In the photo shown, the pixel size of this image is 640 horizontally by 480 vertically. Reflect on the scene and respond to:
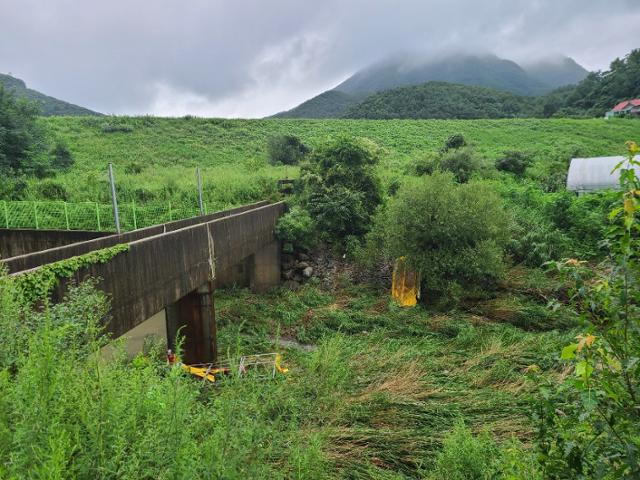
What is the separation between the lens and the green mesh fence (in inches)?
591

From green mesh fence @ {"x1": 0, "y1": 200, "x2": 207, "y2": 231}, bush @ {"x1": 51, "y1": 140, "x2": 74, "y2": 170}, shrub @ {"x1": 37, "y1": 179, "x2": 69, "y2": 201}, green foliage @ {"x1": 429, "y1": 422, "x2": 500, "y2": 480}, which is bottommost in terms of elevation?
green foliage @ {"x1": 429, "y1": 422, "x2": 500, "y2": 480}

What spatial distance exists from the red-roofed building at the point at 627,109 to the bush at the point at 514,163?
37.4m

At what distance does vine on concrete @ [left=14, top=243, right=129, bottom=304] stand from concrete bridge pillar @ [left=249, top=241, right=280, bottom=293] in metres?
9.60

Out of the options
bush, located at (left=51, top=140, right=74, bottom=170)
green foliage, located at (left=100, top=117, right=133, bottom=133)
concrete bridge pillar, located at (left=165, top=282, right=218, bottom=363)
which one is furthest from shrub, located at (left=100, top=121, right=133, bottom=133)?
concrete bridge pillar, located at (left=165, top=282, right=218, bottom=363)

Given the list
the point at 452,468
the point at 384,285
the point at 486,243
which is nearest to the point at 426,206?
the point at 486,243

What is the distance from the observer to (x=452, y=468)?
210 inches

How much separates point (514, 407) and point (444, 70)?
20402 cm

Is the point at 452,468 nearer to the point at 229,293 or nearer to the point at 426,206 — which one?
the point at 426,206

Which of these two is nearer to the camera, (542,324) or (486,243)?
(542,324)

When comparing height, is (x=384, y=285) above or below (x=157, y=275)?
below

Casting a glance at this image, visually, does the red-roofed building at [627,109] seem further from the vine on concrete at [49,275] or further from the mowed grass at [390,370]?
the vine on concrete at [49,275]

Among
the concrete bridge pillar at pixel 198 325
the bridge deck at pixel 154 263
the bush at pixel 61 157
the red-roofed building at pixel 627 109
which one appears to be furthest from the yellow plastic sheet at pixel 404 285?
the red-roofed building at pixel 627 109

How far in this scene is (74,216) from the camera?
621 inches

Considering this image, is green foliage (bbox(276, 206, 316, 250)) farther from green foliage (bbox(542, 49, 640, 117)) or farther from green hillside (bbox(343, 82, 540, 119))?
green foliage (bbox(542, 49, 640, 117))
